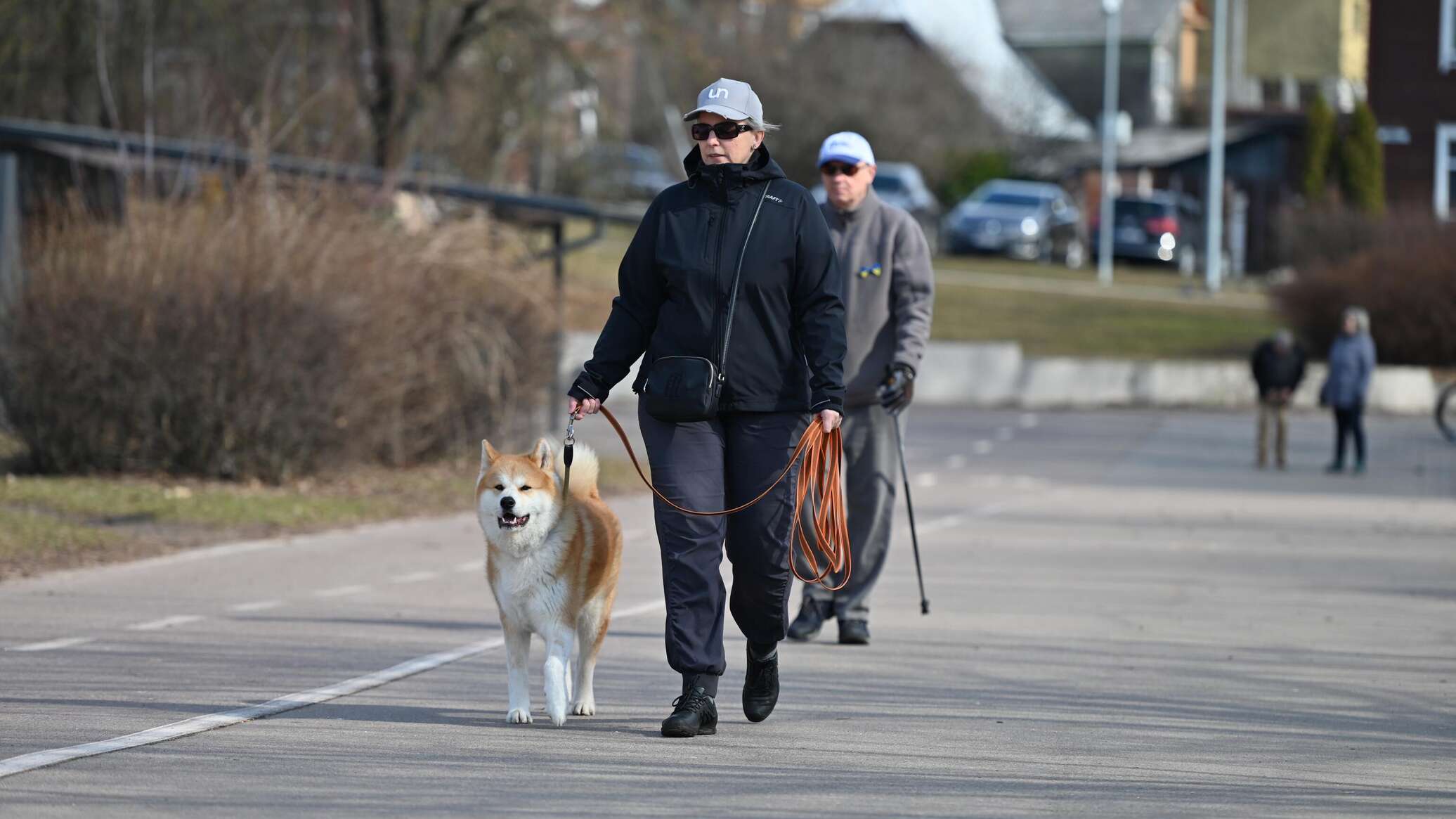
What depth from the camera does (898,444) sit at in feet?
31.8

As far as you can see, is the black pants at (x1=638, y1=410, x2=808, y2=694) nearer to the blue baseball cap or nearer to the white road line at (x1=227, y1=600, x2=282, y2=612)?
the blue baseball cap

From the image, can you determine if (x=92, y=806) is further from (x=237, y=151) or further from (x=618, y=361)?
(x=237, y=151)

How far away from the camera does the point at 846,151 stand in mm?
9398

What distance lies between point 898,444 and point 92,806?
490cm

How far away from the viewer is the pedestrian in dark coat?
23312 millimetres

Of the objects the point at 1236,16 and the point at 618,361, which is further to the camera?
the point at 1236,16

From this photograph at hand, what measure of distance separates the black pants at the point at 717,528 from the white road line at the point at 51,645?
3.15m

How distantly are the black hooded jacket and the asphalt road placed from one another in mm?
1214

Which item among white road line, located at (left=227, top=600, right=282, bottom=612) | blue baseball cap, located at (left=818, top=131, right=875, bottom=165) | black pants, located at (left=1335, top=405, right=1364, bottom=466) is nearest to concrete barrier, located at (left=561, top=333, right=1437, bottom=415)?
black pants, located at (left=1335, top=405, right=1364, bottom=466)

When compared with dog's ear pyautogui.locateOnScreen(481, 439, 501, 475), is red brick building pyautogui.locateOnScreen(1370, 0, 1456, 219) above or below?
above

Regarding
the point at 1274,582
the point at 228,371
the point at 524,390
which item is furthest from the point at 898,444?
the point at 524,390

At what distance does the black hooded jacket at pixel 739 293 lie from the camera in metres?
6.85

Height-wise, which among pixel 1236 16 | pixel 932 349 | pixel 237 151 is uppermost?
pixel 1236 16

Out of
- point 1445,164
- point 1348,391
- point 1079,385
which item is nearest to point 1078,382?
point 1079,385
